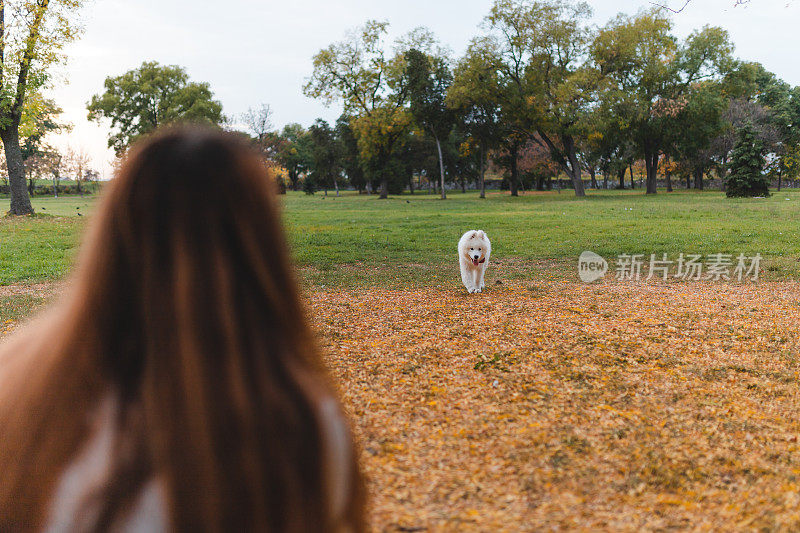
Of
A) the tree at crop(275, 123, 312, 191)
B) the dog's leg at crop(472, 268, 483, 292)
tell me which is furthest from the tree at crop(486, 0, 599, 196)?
the tree at crop(275, 123, 312, 191)

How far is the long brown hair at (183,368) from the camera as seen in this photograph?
110 centimetres

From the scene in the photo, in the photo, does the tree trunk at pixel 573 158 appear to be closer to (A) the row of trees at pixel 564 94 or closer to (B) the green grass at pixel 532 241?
(A) the row of trees at pixel 564 94

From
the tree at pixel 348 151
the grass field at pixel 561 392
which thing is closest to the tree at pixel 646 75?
the tree at pixel 348 151

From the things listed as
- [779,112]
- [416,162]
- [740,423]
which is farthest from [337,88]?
[740,423]

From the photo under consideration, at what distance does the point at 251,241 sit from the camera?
119 centimetres

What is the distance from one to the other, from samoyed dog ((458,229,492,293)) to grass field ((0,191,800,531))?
389 mm

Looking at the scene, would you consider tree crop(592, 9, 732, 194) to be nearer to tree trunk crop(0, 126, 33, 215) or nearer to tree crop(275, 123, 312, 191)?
tree trunk crop(0, 126, 33, 215)

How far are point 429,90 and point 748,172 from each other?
20.9m

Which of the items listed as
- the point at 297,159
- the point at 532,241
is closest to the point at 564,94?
the point at 532,241

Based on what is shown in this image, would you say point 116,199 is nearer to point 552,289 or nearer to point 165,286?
point 165,286

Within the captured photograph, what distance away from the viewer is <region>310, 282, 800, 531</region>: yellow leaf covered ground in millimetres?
2896

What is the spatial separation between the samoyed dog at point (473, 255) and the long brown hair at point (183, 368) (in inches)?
257

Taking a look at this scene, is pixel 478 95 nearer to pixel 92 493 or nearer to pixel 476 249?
pixel 476 249

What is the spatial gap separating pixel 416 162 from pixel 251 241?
6116 cm
